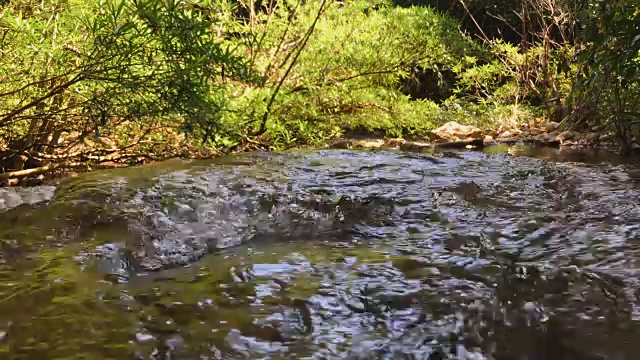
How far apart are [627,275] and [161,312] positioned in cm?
128

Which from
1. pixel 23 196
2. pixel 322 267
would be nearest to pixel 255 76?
pixel 322 267

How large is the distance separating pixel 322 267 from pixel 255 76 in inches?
42.4

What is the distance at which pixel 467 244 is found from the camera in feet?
6.19

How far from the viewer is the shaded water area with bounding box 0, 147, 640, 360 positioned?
1.21 meters

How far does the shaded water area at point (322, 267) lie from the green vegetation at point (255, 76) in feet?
1.52

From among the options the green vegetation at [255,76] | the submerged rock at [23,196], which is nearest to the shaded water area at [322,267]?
the submerged rock at [23,196]

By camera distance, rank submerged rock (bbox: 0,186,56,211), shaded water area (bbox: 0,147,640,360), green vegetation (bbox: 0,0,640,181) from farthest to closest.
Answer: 1. submerged rock (bbox: 0,186,56,211)
2. green vegetation (bbox: 0,0,640,181)
3. shaded water area (bbox: 0,147,640,360)

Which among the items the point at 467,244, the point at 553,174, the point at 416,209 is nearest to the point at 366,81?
the point at 553,174

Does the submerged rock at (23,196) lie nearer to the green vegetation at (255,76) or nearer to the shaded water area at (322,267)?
the shaded water area at (322,267)

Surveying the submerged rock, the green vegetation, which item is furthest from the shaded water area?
the green vegetation

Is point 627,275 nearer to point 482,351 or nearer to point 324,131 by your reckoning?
point 482,351

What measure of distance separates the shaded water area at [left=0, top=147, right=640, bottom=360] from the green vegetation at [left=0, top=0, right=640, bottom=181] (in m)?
0.46

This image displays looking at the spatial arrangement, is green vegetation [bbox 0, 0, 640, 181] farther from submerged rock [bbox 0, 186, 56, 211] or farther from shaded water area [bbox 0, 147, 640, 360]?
shaded water area [bbox 0, 147, 640, 360]

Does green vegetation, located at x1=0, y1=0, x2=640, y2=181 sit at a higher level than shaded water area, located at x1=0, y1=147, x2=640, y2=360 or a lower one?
higher
